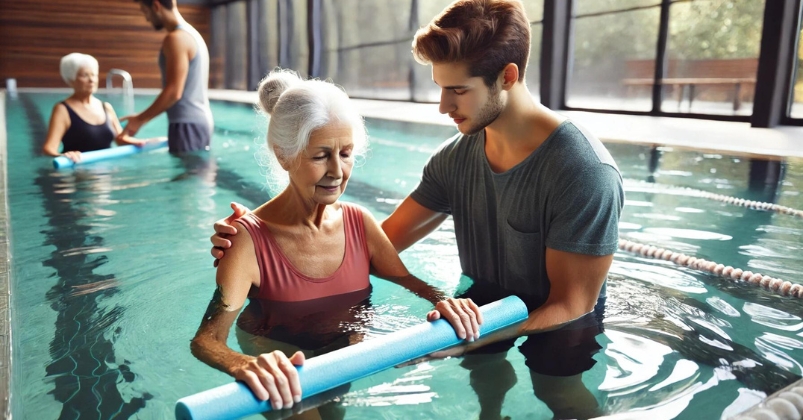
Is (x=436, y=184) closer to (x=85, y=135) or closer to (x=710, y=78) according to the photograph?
(x=85, y=135)

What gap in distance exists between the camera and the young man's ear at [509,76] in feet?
7.11

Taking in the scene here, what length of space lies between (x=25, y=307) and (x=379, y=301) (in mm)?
A: 1424

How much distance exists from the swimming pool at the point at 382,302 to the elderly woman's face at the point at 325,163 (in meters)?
0.42

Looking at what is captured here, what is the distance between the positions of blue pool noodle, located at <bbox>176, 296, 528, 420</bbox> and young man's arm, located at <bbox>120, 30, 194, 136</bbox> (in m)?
4.49

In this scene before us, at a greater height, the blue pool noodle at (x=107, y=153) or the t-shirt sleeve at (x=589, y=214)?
the t-shirt sleeve at (x=589, y=214)

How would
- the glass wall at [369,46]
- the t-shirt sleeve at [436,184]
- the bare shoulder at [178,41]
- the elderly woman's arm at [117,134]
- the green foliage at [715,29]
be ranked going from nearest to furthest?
the t-shirt sleeve at [436,184]
the bare shoulder at [178,41]
the elderly woman's arm at [117,134]
the green foliage at [715,29]
the glass wall at [369,46]

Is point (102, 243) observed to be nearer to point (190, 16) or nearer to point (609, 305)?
point (609, 305)

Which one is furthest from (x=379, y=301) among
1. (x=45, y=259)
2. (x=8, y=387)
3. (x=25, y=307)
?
(x=45, y=259)

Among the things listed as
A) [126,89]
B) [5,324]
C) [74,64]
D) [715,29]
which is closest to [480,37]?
[5,324]

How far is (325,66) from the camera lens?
1686cm

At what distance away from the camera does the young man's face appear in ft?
7.14

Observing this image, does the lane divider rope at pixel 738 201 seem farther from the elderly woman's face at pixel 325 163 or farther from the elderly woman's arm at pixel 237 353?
the elderly woman's arm at pixel 237 353

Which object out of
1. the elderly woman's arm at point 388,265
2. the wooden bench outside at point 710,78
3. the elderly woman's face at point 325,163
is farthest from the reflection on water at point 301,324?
the wooden bench outside at point 710,78

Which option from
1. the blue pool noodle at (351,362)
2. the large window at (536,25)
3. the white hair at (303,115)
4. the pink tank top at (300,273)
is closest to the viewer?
the blue pool noodle at (351,362)
